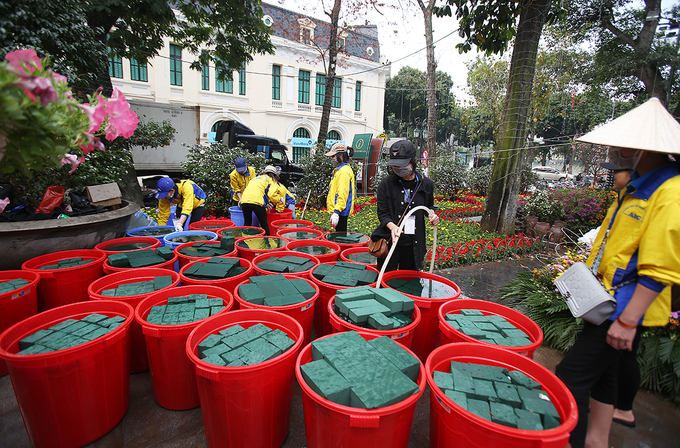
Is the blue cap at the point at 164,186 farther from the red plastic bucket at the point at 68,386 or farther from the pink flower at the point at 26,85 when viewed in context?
the pink flower at the point at 26,85

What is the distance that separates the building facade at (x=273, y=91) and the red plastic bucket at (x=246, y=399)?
577 inches

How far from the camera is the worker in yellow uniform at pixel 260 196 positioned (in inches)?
218

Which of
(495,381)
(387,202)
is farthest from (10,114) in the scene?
(387,202)

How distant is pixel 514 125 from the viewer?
723 centimetres

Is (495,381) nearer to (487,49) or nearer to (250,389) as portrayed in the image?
(250,389)

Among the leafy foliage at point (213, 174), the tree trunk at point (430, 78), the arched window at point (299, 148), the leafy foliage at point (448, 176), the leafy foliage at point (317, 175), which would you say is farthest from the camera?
the arched window at point (299, 148)

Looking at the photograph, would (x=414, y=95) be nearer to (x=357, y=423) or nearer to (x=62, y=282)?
(x=62, y=282)

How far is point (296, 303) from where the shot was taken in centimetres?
249

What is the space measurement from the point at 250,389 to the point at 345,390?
0.61 metres

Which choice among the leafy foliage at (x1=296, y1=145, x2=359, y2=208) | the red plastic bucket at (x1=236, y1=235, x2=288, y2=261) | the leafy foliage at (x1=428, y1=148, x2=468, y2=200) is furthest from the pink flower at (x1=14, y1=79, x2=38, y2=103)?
the leafy foliage at (x1=428, y1=148, x2=468, y2=200)

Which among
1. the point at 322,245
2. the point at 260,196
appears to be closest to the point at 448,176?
the point at 260,196

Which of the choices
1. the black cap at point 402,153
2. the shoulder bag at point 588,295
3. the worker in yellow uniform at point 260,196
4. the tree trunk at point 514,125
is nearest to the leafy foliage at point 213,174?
the worker in yellow uniform at point 260,196

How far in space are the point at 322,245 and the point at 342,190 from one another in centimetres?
102

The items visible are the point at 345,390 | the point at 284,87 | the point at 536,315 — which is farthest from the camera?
the point at 284,87
